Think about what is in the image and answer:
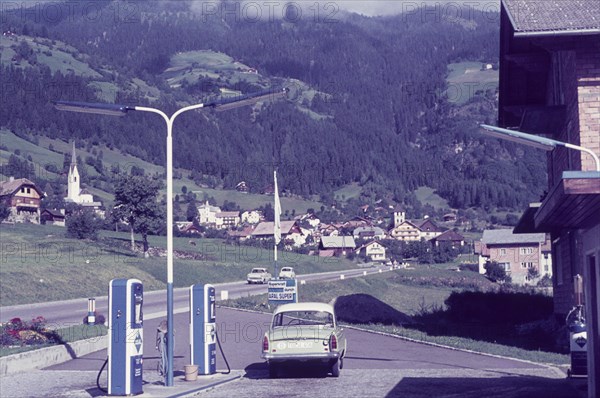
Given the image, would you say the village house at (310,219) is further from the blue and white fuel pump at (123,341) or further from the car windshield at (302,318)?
the blue and white fuel pump at (123,341)

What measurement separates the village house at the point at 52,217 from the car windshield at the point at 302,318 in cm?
10072

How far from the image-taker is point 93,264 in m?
62.1

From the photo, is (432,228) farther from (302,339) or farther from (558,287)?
(302,339)

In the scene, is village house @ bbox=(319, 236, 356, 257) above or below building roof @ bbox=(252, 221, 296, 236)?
below

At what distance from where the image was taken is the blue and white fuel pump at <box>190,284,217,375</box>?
19.6m

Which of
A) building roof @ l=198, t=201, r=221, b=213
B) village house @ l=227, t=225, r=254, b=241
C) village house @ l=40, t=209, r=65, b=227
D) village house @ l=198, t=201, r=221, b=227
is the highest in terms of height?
building roof @ l=198, t=201, r=221, b=213

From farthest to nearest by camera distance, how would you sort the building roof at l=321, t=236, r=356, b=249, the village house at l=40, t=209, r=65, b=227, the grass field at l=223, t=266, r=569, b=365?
the building roof at l=321, t=236, r=356, b=249, the village house at l=40, t=209, r=65, b=227, the grass field at l=223, t=266, r=569, b=365

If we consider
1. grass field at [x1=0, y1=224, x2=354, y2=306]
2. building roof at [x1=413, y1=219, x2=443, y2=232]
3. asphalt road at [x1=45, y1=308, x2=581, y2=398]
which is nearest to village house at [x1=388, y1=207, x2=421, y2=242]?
building roof at [x1=413, y1=219, x2=443, y2=232]

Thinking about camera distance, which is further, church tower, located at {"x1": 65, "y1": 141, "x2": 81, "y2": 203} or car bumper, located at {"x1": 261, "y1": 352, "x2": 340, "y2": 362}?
church tower, located at {"x1": 65, "y1": 141, "x2": 81, "y2": 203}

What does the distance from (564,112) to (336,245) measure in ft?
402

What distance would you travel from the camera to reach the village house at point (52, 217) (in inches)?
4660

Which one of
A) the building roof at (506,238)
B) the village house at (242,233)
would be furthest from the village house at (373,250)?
the building roof at (506,238)

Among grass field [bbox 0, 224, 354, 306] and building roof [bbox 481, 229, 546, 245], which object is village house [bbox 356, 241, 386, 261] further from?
grass field [bbox 0, 224, 354, 306]

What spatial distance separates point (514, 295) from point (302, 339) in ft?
78.6
